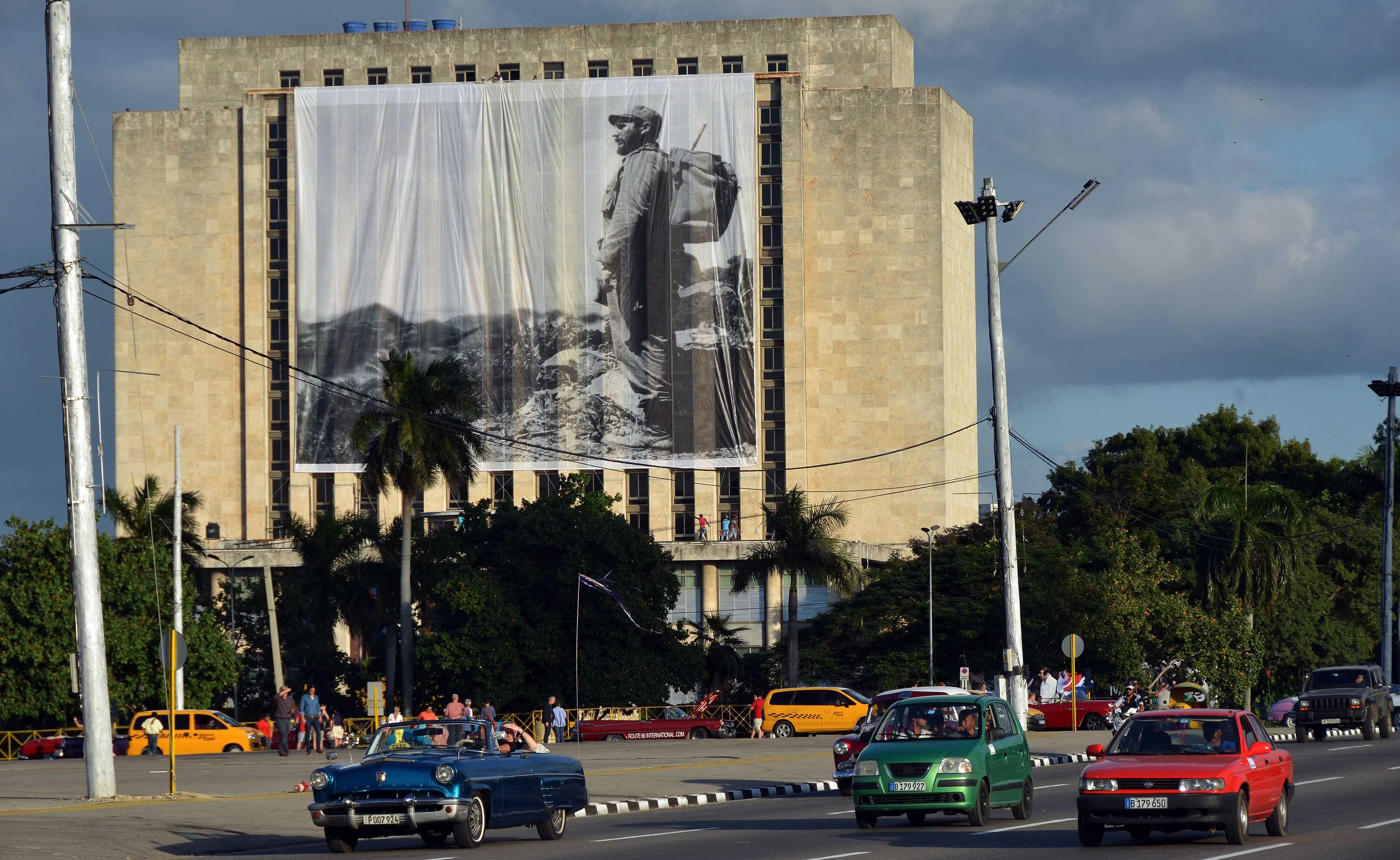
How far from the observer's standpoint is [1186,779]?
Result: 16797 mm

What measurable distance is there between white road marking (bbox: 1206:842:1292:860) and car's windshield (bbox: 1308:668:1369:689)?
2591 centimetres

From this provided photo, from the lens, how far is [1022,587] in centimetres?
6406

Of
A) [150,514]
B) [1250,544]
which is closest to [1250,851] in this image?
[1250,544]

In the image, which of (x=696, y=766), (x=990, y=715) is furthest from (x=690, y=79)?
(x=990, y=715)

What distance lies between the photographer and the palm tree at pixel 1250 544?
2210 inches

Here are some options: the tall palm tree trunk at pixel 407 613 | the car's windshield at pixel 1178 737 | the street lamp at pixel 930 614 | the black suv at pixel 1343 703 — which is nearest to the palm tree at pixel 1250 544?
the street lamp at pixel 930 614

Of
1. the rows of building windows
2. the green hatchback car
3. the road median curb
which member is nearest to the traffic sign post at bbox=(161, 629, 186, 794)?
the road median curb

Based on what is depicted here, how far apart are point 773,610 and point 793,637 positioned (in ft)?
65.5

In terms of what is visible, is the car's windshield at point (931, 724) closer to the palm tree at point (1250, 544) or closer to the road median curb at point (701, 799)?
the road median curb at point (701, 799)

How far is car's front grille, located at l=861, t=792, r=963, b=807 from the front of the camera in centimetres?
1909

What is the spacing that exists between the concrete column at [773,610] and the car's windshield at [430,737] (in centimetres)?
6483

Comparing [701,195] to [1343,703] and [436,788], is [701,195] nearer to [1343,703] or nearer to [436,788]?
[1343,703]

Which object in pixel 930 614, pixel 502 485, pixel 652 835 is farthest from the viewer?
pixel 502 485

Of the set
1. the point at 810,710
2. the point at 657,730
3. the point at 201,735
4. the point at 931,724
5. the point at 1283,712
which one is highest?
the point at 931,724
